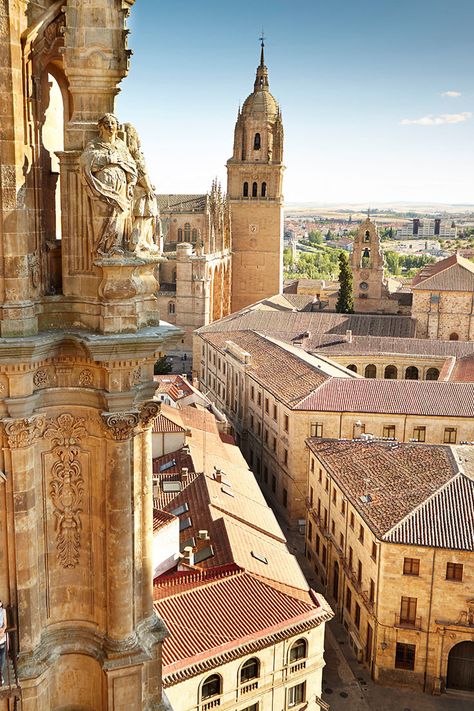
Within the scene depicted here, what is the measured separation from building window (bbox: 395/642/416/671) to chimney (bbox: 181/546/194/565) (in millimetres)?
9346

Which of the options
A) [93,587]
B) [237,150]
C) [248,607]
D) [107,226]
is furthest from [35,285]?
[237,150]

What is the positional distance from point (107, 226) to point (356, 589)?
26.0 meters

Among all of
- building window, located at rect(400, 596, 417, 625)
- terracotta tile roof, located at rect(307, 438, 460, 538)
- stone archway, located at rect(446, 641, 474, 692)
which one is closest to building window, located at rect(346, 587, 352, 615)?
building window, located at rect(400, 596, 417, 625)

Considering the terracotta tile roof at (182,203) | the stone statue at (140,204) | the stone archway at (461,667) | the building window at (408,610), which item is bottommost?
the stone archway at (461,667)

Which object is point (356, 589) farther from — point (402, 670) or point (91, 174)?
point (91, 174)

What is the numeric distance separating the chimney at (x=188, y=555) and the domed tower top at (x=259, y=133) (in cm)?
7681

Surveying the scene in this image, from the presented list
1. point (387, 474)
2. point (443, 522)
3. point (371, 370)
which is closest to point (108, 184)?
point (443, 522)

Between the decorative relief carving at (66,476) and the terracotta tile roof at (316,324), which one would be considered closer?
the decorative relief carving at (66,476)

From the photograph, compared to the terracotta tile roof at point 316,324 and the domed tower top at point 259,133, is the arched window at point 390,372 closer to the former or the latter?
the terracotta tile roof at point 316,324

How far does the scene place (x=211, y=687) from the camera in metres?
21.5

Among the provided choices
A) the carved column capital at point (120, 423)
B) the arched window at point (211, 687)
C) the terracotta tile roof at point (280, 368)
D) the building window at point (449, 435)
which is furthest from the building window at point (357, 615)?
the carved column capital at point (120, 423)

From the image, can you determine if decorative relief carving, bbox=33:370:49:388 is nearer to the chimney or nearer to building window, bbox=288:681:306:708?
the chimney

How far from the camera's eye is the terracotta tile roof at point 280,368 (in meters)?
45.2

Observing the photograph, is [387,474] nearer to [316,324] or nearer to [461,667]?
[461,667]
